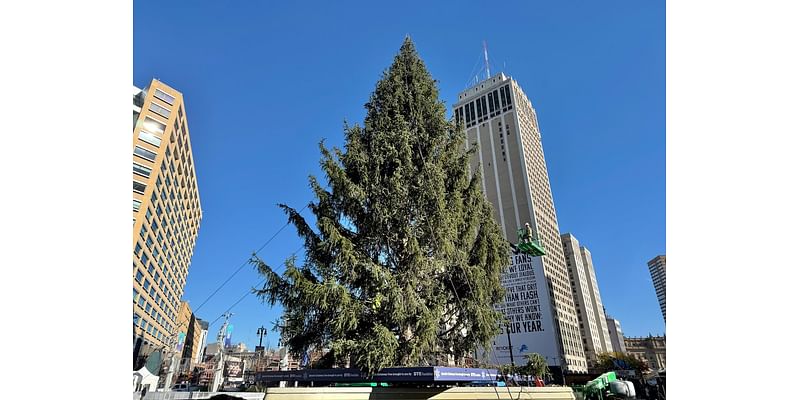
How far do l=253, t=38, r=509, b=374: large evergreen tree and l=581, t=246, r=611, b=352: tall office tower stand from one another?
129646 mm

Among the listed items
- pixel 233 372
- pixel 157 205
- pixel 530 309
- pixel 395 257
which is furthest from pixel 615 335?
pixel 395 257

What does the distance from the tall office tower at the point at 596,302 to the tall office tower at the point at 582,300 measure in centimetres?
164

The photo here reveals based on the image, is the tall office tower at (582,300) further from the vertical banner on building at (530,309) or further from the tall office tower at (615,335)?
the vertical banner on building at (530,309)

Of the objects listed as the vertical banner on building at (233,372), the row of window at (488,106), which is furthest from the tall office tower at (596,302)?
the vertical banner on building at (233,372)

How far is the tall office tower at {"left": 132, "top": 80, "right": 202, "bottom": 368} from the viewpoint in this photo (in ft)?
146

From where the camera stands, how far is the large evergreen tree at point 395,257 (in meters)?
6.74

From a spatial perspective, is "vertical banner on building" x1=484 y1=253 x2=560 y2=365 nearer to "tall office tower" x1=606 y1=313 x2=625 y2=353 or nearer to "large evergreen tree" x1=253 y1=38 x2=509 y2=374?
"large evergreen tree" x1=253 y1=38 x2=509 y2=374

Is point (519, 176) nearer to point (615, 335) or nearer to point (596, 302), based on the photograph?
point (596, 302)

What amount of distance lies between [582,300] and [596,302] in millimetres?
19224

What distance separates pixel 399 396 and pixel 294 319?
2.55 meters
